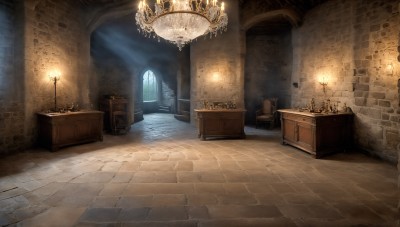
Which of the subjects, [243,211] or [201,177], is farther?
[201,177]

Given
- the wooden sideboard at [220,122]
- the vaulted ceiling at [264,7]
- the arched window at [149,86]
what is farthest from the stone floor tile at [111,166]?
the arched window at [149,86]

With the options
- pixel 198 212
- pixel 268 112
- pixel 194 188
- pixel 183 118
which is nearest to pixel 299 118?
pixel 194 188

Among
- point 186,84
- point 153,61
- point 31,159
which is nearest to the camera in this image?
point 31,159

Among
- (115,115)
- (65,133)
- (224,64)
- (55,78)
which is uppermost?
(224,64)

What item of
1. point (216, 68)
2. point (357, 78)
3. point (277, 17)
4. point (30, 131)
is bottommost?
point (30, 131)

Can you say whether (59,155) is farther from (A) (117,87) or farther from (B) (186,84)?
(B) (186,84)

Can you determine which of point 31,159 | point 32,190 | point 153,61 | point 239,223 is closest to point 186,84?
point 153,61

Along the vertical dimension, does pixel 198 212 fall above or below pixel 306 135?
below

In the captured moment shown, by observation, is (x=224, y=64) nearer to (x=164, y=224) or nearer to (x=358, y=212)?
(x=358, y=212)

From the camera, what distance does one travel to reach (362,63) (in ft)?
18.9

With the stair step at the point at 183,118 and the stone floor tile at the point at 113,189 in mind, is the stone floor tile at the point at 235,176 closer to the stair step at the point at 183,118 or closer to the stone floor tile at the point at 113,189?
the stone floor tile at the point at 113,189

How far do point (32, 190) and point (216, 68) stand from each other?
6.47 metres

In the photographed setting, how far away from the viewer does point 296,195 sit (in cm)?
339

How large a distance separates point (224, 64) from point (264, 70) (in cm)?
299
